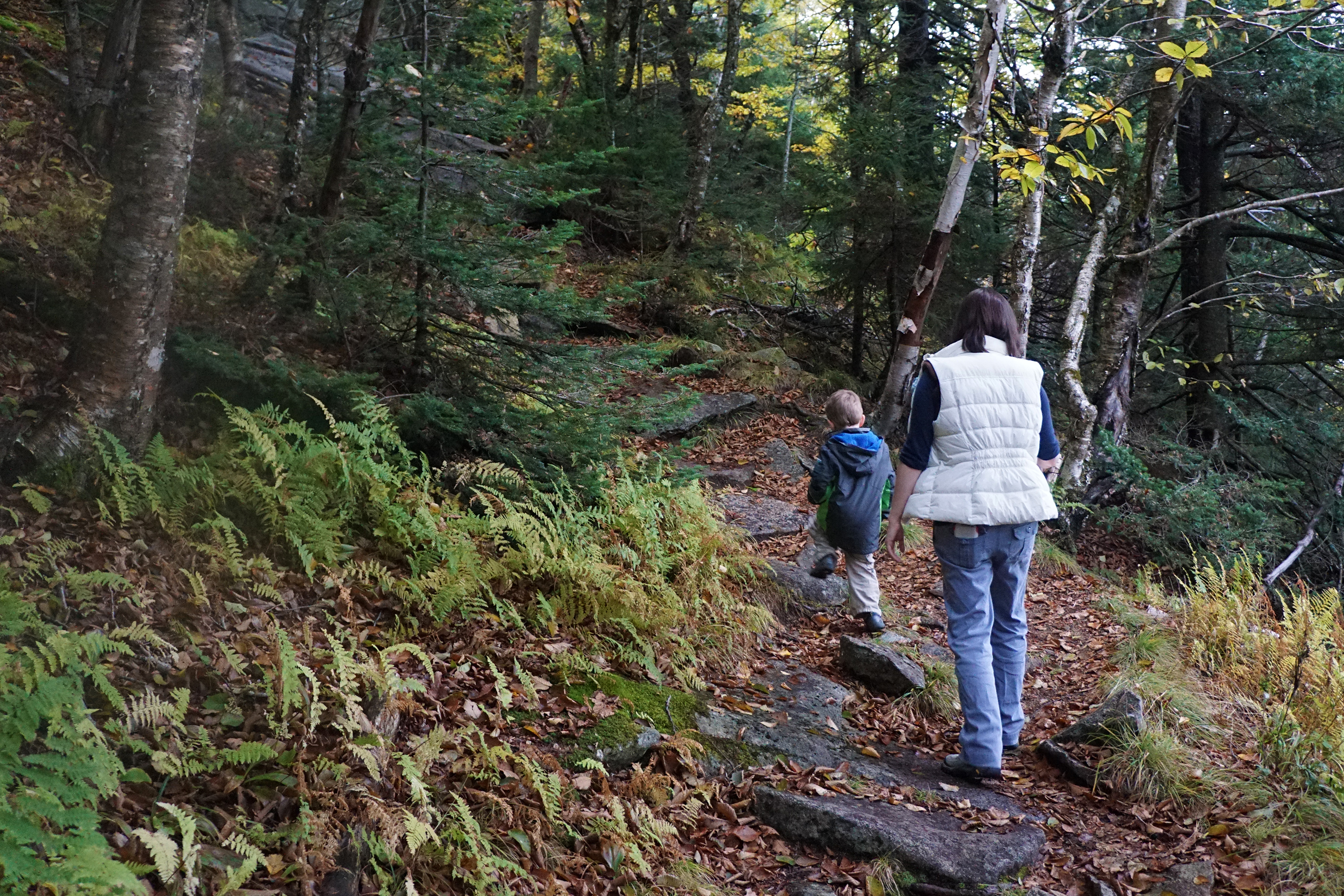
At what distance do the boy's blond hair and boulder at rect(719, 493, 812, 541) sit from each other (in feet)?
6.10

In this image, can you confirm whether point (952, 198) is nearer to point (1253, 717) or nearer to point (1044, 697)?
point (1044, 697)

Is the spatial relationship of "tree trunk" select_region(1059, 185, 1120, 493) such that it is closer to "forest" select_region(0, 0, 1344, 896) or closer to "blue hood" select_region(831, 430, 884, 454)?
"forest" select_region(0, 0, 1344, 896)

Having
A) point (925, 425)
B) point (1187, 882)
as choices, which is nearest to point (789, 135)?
point (925, 425)

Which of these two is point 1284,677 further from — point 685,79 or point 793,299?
point 685,79

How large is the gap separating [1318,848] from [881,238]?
30.6 feet

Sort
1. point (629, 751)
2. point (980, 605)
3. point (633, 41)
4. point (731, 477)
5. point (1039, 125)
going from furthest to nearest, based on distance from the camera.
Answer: point (633, 41) → point (731, 477) → point (1039, 125) → point (980, 605) → point (629, 751)

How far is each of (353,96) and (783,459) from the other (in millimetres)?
6278

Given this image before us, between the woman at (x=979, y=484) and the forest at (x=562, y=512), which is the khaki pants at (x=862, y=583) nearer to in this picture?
the forest at (x=562, y=512)

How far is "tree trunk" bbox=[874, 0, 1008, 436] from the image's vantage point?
25.9 feet

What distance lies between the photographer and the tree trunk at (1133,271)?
10.3 m

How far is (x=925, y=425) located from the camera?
451cm

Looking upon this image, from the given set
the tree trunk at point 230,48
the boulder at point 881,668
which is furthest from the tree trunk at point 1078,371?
the tree trunk at point 230,48

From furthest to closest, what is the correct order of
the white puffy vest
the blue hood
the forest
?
1. the blue hood
2. the white puffy vest
3. the forest

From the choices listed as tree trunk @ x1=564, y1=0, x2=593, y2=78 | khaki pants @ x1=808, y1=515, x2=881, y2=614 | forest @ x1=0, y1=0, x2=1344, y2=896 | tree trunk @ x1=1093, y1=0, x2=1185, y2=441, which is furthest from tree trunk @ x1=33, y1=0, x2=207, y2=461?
tree trunk @ x1=564, y1=0, x2=593, y2=78
